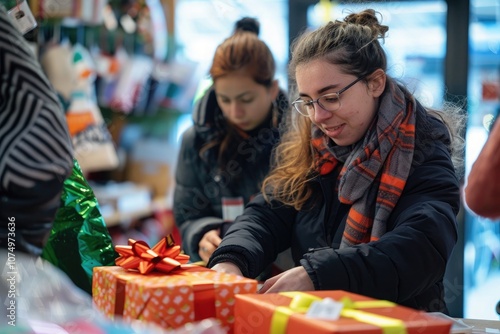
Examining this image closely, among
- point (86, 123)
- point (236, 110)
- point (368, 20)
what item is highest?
point (368, 20)

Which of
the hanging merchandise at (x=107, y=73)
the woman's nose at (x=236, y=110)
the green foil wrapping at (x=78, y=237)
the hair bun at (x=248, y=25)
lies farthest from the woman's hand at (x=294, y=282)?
the hanging merchandise at (x=107, y=73)

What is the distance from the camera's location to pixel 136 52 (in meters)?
3.96

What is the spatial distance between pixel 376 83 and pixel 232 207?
2.82 feet

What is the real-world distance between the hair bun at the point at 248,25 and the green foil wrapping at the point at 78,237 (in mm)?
1224

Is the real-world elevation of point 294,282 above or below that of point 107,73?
below

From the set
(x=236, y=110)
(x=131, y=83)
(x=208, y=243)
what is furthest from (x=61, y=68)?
(x=208, y=243)

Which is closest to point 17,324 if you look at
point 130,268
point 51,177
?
point 51,177

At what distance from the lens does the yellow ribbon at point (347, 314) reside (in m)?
1.01

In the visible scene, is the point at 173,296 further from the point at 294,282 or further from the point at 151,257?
the point at 294,282

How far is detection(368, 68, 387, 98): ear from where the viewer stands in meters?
1.72

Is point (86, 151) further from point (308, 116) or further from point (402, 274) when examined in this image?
point (402, 274)

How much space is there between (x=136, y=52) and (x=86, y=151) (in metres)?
0.77

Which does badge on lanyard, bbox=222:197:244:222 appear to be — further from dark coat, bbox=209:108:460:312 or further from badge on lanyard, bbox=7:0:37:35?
badge on lanyard, bbox=7:0:37:35

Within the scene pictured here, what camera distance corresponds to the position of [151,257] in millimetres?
1313
